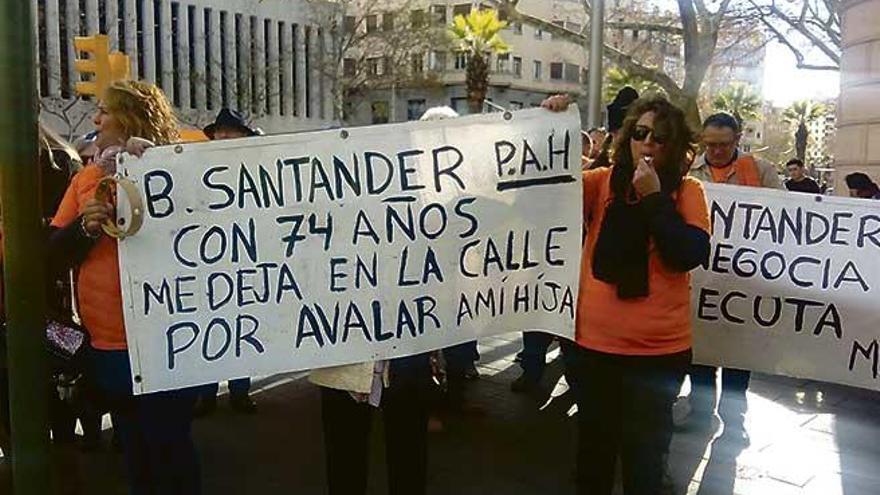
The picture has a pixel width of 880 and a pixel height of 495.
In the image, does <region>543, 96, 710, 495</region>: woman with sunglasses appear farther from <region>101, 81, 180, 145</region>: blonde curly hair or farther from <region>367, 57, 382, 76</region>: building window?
<region>367, 57, 382, 76</region>: building window

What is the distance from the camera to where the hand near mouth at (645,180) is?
9.38 ft

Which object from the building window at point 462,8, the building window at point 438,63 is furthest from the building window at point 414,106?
the building window at point 462,8

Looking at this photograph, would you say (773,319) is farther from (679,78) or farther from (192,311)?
(679,78)

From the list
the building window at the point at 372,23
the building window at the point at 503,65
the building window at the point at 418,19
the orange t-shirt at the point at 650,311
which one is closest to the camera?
the orange t-shirt at the point at 650,311

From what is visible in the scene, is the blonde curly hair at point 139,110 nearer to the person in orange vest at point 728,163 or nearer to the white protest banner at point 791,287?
the white protest banner at point 791,287

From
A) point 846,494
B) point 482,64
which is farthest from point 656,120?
point 482,64

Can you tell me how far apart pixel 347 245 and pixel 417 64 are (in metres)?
45.9

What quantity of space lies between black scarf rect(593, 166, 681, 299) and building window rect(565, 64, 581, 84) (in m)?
64.2

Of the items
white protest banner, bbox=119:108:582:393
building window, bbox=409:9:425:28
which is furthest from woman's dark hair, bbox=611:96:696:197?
building window, bbox=409:9:425:28

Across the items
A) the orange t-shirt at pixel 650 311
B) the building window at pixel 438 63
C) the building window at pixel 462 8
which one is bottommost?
the orange t-shirt at pixel 650 311

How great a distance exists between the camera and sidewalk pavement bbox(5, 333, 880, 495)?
4.26 m

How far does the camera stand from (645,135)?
2.96m

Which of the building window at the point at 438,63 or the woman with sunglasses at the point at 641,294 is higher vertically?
the building window at the point at 438,63

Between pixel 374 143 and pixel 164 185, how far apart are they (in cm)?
68
